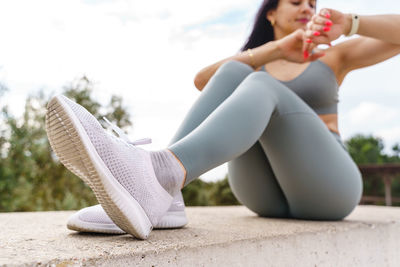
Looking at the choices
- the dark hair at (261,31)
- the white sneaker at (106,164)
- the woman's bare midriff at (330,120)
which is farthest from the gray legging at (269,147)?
the dark hair at (261,31)

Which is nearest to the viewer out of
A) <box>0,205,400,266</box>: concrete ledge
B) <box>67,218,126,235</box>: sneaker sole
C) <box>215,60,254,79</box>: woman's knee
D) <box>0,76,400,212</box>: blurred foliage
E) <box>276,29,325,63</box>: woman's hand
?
<box>0,205,400,266</box>: concrete ledge

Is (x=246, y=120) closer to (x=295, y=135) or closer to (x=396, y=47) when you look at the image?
(x=295, y=135)

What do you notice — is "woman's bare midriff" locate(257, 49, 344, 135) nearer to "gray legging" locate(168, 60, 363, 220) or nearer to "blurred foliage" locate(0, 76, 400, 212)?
"gray legging" locate(168, 60, 363, 220)

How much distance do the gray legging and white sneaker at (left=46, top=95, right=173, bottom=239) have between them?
109mm

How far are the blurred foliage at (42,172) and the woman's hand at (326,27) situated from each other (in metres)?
3.23

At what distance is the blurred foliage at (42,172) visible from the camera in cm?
373

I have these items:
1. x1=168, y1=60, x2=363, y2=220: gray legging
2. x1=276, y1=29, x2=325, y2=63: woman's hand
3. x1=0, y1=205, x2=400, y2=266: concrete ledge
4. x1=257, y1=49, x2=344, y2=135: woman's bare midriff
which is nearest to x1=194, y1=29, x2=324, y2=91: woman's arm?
x1=276, y1=29, x2=325, y2=63: woman's hand

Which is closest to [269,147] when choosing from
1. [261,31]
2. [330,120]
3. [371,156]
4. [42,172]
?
[330,120]

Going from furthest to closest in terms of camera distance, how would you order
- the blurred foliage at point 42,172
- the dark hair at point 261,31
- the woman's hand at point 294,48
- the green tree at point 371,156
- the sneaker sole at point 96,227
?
1. the green tree at point 371,156
2. the blurred foliage at point 42,172
3. the dark hair at point 261,31
4. the woman's hand at point 294,48
5. the sneaker sole at point 96,227

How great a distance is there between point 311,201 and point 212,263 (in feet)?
1.92

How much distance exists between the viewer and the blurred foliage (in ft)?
12.3

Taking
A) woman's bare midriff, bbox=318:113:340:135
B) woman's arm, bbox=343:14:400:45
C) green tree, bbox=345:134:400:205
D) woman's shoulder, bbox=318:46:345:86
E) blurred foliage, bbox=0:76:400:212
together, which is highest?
woman's arm, bbox=343:14:400:45

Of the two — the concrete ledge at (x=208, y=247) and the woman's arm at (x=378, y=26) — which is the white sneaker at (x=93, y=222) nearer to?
the concrete ledge at (x=208, y=247)

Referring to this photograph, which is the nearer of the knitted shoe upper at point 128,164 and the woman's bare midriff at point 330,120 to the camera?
the knitted shoe upper at point 128,164
